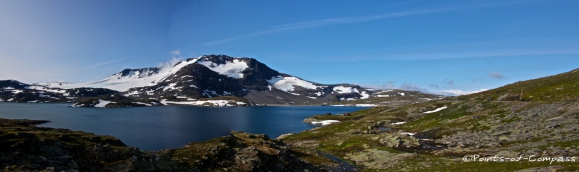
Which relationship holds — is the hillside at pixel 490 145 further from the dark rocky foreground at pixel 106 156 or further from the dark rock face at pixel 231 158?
the dark rocky foreground at pixel 106 156

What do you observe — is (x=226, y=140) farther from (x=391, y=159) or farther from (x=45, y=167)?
(x=391, y=159)

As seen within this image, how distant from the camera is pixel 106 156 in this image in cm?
2203

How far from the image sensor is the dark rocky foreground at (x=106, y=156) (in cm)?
1875

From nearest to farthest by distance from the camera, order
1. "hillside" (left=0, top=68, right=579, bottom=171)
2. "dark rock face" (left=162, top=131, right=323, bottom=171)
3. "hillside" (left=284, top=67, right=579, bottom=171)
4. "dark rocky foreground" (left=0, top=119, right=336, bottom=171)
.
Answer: "dark rocky foreground" (left=0, top=119, right=336, bottom=171)
"hillside" (left=0, top=68, right=579, bottom=171)
"dark rock face" (left=162, top=131, right=323, bottom=171)
"hillside" (left=284, top=67, right=579, bottom=171)

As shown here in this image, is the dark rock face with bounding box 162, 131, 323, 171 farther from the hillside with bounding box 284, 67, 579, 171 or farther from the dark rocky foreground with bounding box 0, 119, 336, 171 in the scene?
the hillside with bounding box 284, 67, 579, 171

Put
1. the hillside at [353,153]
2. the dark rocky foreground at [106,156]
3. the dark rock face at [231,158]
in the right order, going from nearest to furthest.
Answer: the dark rocky foreground at [106,156]
the hillside at [353,153]
the dark rock face at [231,158]

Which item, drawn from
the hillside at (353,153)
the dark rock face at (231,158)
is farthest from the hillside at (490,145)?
the dark rock face at (231,158)

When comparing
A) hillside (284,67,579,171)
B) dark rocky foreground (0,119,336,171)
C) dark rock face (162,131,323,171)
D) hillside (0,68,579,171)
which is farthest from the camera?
hillside (284,67,579,171)

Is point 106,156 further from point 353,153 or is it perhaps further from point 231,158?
point 353,153

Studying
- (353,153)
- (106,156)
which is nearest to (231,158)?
(106,156)

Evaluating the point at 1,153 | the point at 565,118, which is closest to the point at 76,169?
the point at 1,153

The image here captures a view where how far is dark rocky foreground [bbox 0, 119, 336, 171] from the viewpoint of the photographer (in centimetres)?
1875

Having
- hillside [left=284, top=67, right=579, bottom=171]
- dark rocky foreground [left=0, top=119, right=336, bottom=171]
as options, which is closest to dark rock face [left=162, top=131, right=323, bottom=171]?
dark rocky foreground [left=0, top=119, right=336, bottom=171]

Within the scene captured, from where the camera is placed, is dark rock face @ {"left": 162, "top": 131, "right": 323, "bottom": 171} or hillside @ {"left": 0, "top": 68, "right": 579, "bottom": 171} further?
dark rock face @ {"left": 162, "top": 131, "right": 323, "bottom": 171}
